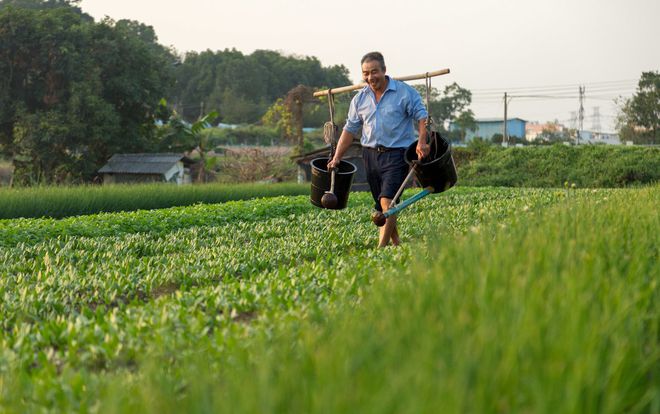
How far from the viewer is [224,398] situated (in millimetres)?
1812

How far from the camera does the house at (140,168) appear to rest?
107 feet

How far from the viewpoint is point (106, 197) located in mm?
16438

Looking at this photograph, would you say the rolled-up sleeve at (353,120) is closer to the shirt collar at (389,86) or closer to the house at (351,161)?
the shirt collar at (389,86)

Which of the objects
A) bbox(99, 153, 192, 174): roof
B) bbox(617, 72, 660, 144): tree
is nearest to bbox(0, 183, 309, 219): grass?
bbox(99, 153, 192, 174): roof

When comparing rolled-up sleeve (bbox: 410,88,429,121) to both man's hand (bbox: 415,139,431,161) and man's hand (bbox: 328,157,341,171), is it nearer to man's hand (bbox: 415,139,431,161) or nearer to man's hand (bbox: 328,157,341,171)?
man's hand (bbox: 415,139,431,161)

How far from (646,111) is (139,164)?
41.8 meters

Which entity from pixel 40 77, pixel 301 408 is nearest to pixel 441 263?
pixel 301 408

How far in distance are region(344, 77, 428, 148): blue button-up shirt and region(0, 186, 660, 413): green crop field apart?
1.43m

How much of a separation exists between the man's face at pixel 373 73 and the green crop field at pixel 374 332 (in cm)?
174

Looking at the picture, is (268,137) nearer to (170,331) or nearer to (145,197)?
(145,197)

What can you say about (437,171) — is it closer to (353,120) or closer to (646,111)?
(353,120)

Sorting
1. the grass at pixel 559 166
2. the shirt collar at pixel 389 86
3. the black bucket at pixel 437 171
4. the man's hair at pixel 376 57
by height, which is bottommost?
the grass at pixel 559 166

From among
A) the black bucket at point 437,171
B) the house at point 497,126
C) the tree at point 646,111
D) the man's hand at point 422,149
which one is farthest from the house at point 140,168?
the house at point 497,126

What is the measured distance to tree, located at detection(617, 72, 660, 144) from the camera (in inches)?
2245
